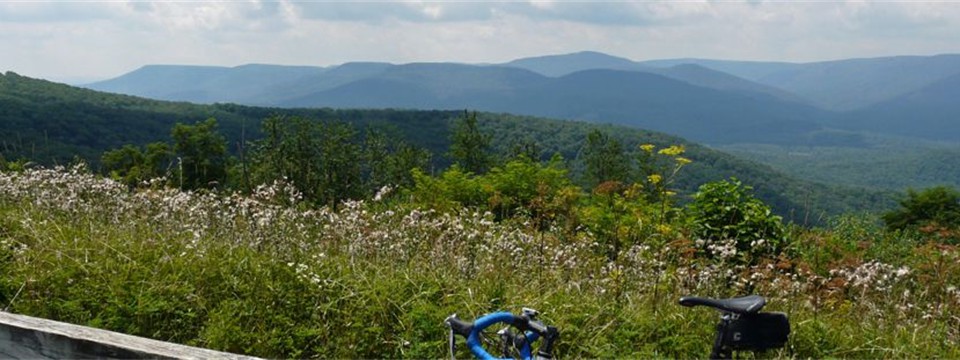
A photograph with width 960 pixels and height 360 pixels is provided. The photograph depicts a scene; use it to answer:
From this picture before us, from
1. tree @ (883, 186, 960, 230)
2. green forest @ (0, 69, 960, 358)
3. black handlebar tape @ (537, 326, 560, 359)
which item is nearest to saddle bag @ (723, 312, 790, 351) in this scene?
black handlebar tape @ (537, 326, 560, 359)

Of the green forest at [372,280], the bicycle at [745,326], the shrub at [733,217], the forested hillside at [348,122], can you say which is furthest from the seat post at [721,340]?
the forested hillside at [348,122]

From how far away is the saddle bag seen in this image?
7.40 feet

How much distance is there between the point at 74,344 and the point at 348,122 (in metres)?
71.9

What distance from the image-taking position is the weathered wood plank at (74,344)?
9.41 ft

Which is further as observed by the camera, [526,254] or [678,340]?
[526,254]

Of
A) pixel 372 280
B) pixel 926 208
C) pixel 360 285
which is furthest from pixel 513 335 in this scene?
pixel 926 208

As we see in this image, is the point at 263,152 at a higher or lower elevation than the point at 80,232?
lower

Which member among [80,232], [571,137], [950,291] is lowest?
[571,137]

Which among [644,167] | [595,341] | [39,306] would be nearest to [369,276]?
[595,341]

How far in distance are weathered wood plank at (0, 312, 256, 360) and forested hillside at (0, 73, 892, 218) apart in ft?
203

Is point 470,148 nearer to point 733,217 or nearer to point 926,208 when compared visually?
point 926,208

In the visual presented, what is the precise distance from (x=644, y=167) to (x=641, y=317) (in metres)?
46.7

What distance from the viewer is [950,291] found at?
558 centimetres

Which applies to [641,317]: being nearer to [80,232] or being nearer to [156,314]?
[156,314]
